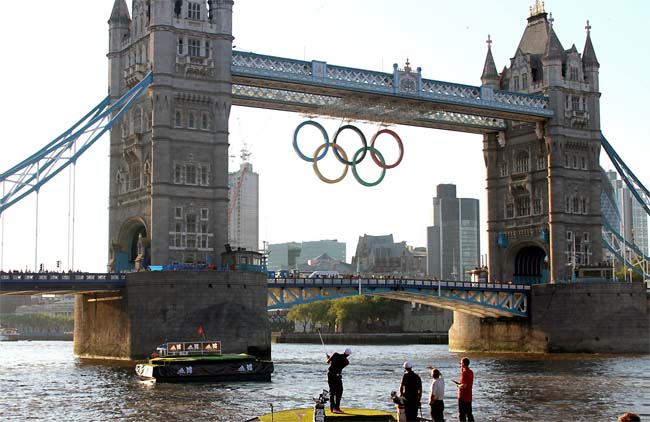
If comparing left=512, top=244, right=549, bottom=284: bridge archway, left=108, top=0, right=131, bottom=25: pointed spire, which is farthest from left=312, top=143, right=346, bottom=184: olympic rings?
left=512, top=244, right=549, bottom=284: bridge archway

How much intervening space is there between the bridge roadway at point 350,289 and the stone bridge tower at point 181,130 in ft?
23.9

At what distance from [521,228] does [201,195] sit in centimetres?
4420

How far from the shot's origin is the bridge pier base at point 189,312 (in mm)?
89188

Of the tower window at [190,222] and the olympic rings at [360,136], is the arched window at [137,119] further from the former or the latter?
the olympic rings at [360,136]

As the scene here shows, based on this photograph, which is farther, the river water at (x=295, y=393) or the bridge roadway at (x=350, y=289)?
the bridge roadway at (x=350, y=289)

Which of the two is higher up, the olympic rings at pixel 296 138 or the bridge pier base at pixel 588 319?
the olympic rings at pixel 296 138

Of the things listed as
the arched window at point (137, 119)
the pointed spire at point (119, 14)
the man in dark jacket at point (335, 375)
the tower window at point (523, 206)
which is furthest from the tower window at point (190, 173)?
the man in dark jacket at point (335, 375)

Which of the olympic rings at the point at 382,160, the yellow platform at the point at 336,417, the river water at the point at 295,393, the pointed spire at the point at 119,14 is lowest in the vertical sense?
the river water at the point at 295,393

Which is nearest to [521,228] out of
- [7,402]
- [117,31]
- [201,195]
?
[201,195]

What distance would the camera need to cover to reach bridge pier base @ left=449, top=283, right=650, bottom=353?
372 ft

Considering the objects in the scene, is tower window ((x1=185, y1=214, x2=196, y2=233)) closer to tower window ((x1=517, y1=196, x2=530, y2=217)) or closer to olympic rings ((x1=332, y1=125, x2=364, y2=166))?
olympic rings ((x1=332, y1=125, x2=364, y2=166))

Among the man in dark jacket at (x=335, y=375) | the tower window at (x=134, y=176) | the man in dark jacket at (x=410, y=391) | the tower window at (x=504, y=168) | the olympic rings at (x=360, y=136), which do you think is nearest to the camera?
the man in dark jacket at (x=410, y=391)

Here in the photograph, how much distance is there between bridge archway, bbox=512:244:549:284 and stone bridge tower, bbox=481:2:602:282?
0.12 metres

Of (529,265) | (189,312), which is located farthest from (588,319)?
(189,312)
